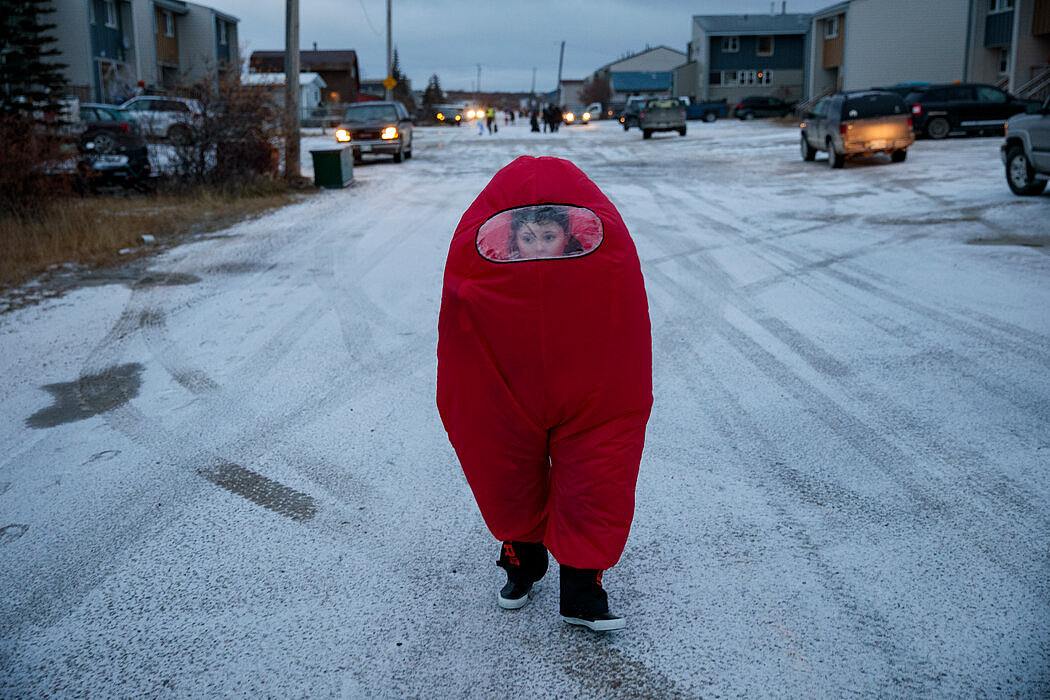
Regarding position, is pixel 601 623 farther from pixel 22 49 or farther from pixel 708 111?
pixel 708 111

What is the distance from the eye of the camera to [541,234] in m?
2.78

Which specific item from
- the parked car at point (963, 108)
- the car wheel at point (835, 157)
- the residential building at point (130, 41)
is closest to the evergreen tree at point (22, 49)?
the residential building at point (130, 41)

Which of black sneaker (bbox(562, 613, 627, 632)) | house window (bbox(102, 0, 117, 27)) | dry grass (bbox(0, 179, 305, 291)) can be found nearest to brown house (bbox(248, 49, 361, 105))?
house window (bbox(102, 0, 117, 27))

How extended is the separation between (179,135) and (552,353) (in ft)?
54.3

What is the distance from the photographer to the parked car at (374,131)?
86.7ft

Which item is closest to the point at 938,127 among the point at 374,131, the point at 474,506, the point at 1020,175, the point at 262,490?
the point at 1020,175

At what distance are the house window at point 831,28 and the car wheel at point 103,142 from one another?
136 ft

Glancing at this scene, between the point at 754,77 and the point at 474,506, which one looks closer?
the point at 474,506

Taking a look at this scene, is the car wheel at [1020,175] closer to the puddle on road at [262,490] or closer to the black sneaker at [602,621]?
the puddle on road at [262,490]

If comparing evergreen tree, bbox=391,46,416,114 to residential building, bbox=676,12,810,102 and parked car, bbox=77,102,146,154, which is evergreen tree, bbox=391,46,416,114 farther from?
parked car, bbox=77,102,146,154

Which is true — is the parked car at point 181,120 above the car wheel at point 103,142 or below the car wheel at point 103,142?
above

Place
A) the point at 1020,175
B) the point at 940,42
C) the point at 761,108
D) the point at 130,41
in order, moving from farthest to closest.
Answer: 1. the point at 761,108
2. the point at 130,41
3. the point at 940,42
4. the point at 1020,175

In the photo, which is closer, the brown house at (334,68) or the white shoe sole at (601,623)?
→ the white shoe sole at (601,623)

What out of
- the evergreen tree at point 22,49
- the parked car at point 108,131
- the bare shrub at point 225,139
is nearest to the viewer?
the bare shrub at point 225,139
